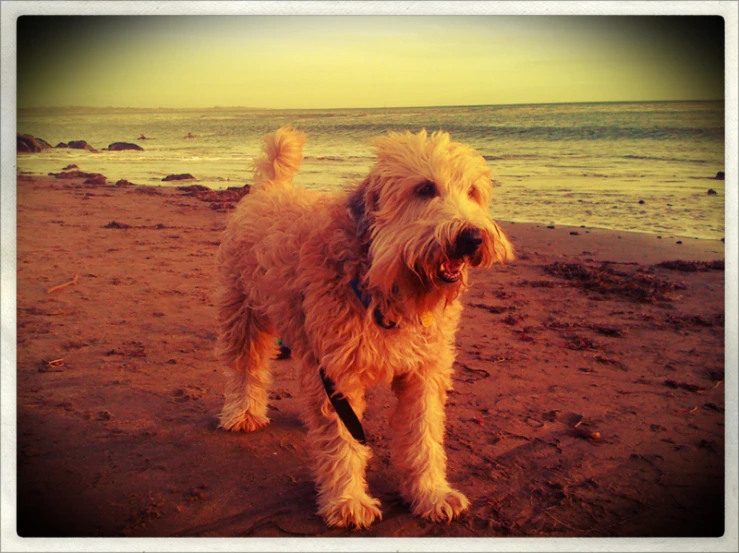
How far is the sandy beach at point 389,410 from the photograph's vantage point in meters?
3.67

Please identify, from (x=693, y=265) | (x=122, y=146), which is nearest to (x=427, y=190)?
(x=122, y=146)

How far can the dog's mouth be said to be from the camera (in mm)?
2938

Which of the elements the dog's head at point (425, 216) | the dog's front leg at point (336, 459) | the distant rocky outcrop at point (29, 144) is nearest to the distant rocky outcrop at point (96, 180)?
the distant rocky outcrop at point (29, 144)

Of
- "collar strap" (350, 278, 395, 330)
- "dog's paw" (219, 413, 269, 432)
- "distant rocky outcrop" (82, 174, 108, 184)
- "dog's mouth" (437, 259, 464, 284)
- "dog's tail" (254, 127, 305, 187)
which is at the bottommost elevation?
"dog's paw" (219, 413, 269, 432)

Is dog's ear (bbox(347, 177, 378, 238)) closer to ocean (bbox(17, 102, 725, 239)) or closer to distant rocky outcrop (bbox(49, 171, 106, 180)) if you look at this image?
ocean (bbox(17, 102, 725, 239))

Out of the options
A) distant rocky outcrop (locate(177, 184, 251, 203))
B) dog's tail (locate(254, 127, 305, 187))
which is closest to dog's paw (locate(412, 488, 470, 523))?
dog's tail (locate(254, 127, 305, 187))

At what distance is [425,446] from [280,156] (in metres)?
2.08

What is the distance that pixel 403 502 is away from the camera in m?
3.70

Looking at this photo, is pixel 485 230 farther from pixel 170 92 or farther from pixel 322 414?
pixel 170 92

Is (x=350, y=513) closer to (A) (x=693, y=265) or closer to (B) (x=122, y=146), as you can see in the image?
(B) (x=122, y=146)

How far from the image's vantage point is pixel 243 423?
14.6ft

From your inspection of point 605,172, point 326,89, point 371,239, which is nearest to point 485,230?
point 371,239

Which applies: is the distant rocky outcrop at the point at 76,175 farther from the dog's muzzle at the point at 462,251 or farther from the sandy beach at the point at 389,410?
the dog's muzzle at the point at 462,251

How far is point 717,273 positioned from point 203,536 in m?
5.30
